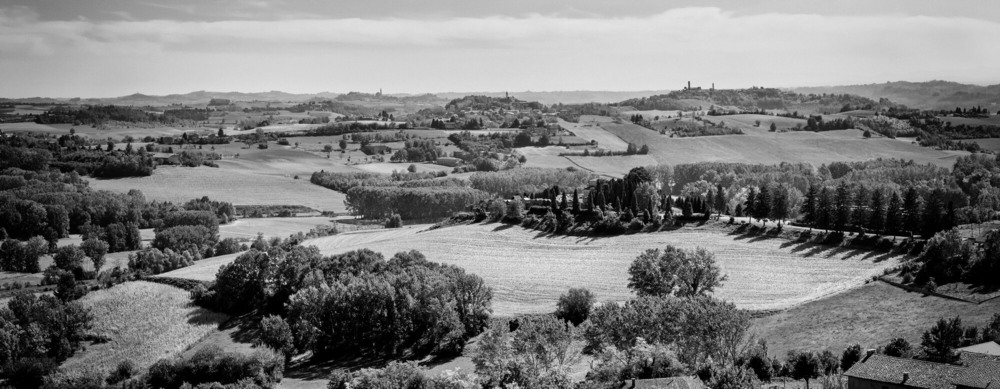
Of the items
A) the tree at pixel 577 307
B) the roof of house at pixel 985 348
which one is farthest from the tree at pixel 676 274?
the roof of house at pixel 985 348

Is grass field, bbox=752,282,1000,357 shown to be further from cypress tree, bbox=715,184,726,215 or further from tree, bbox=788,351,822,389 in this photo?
cypress tree, bbox=715,184,726,215

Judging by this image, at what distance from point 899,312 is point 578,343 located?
24427mm

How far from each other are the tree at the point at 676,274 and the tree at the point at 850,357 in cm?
1922

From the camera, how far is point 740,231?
97312mm

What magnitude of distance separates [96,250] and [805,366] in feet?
314

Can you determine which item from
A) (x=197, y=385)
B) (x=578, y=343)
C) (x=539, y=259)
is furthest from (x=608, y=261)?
(x=197, y=385)

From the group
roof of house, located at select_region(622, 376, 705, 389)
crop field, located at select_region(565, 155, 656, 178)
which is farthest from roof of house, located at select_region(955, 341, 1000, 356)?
crop field, located at select_region(565, 155, 656, 178)

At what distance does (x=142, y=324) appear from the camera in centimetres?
8756

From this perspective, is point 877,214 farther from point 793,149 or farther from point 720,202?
point 793,149

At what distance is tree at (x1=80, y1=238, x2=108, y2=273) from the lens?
114438 mm

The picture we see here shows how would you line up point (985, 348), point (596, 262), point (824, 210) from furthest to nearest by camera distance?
point (824, 210) < point (596, 262) < point (985, 348)

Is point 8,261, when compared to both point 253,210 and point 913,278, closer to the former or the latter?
point 253,210

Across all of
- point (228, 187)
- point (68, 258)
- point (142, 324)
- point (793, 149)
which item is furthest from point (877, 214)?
point (228, 187)

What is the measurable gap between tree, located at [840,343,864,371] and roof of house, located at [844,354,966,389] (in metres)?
4.82
